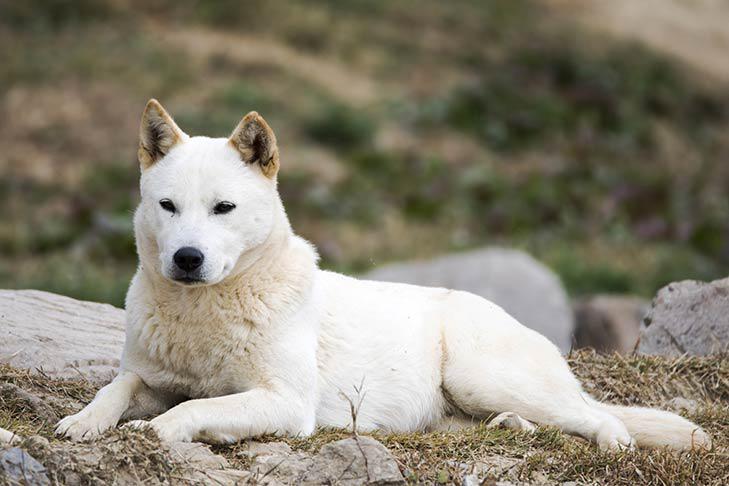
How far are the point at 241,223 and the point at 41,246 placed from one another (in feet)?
44.9

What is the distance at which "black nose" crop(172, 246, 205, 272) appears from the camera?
566 centimetres

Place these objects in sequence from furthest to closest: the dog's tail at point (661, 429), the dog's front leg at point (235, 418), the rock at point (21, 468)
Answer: the dog's tail at point (661, 429) < the dog's front leg at point (235, 418) < the rock at point (21, 468)

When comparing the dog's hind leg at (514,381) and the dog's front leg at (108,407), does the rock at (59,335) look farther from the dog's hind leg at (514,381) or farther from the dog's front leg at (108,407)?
the dog's hind leg at (514,381)

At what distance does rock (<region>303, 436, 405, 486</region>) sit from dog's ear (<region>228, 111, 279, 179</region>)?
169cm

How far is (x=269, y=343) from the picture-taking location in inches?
237

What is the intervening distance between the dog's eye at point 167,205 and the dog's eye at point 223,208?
0.73 ft

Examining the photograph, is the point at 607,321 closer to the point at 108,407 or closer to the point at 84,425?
the point at 108,407

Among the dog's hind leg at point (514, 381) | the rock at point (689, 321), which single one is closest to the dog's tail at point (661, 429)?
the dog's hind leg at point (514, 381)

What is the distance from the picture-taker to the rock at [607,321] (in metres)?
14.9

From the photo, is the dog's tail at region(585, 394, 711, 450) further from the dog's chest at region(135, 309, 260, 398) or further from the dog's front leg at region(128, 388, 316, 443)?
the dog's chest at region(135, 309, 260, 398)

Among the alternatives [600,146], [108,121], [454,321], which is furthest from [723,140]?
[454,321]

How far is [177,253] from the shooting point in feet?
18.6

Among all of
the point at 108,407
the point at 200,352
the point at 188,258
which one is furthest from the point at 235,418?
the point at 188,258

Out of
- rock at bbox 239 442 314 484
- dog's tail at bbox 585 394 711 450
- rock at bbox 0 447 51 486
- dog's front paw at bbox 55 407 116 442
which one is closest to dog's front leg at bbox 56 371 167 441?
dog's front paw at bbox 55 407 116 442
